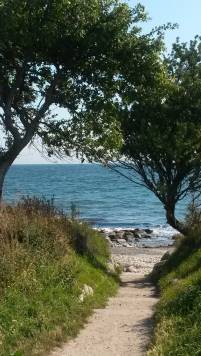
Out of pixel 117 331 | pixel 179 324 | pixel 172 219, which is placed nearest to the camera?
pixel 179 324

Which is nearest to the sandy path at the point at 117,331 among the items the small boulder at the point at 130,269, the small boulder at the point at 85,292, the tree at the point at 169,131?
the small boulder at the point at 85,292

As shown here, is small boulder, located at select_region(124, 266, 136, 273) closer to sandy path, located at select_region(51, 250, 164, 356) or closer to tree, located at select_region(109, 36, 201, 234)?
tree, located at select_region(109, 36, 201, 234)

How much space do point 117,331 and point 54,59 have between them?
10310 mm

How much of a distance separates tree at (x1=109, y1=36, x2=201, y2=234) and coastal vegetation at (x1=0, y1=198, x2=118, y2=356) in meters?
5.64

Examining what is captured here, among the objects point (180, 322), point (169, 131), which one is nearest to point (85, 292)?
point (180, 322)

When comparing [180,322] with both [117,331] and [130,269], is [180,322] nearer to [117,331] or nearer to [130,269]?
[117,331]

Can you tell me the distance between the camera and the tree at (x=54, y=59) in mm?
17656

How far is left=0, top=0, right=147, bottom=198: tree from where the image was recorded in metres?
17.7

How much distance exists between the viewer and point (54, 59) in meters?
19.6

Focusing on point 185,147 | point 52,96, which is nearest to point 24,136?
point 52,96

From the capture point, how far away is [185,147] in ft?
77.7

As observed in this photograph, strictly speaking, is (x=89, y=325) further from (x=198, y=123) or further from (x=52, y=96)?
(x=198, y=123)

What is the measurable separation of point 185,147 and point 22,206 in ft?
26.7

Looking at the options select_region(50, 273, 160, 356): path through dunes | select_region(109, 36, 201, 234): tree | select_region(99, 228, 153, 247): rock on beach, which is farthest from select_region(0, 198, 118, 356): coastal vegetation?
select_region(99, 228, 153, 247): rock on beach
